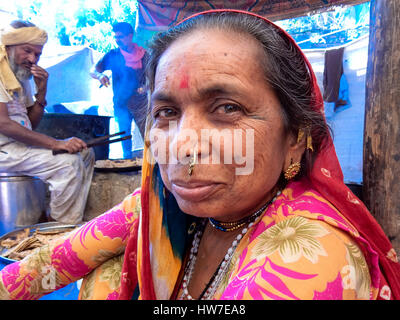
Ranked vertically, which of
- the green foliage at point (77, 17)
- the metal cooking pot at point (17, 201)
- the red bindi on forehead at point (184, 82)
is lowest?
the metal cooking pot at point (17, 201)

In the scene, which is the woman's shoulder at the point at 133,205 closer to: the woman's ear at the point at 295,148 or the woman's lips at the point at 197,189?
the woman's lips at the point at 197,189

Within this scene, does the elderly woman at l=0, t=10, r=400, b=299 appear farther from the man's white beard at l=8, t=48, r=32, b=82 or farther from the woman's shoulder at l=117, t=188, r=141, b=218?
the man's white beard at l=8, t=48, r=32, b=82

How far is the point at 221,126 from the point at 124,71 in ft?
21.6

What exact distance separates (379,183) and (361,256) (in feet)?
2.82

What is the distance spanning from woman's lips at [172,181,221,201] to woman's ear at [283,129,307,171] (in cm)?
35

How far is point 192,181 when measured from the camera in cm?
101

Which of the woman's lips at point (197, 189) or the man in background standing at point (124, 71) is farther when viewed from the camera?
the man in background standing at point (124, 71)

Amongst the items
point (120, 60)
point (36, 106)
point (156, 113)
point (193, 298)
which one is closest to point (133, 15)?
point (120, 60)

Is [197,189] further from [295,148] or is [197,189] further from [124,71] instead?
[124,71]

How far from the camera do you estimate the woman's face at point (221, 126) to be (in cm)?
101

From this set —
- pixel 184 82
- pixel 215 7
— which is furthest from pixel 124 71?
pixel 184 82

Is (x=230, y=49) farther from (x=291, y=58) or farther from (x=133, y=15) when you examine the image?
(x=133, y=15)

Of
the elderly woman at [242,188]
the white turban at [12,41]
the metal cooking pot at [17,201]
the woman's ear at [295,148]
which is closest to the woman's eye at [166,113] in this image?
the elderly woman at [242,188]

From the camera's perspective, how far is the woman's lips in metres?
1.01
